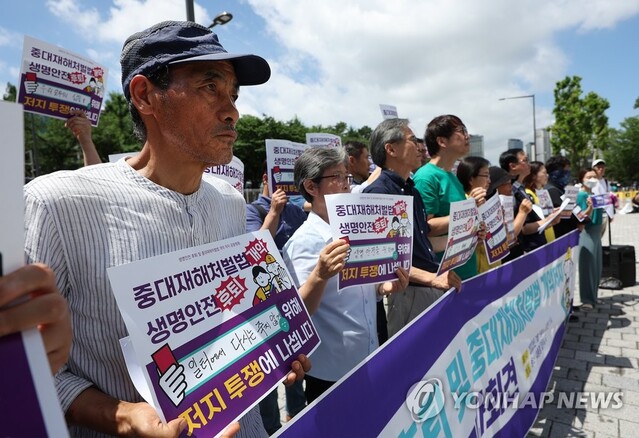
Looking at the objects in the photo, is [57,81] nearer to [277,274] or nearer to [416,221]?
[277,274]

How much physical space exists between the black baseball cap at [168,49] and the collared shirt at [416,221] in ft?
5.45

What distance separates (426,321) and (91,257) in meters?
1.40

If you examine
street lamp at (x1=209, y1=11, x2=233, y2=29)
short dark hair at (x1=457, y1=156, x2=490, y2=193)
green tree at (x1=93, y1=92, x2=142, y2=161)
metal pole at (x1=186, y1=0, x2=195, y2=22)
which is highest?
green tree at (x1=93, y1=92, x2=142, y2=161)

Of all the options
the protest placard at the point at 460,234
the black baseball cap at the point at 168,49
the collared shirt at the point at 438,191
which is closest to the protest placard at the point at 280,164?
the collared shirt at the point at 438,191

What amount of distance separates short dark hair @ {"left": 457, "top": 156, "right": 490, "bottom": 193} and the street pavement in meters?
2.06

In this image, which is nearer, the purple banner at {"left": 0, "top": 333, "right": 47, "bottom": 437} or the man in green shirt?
the purple banner at {"left": 0, "top": 333, "right": 47, "bottom": 437}

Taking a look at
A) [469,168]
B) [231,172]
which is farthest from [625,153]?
[231,172]

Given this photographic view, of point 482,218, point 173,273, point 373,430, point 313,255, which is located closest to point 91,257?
point 173,273

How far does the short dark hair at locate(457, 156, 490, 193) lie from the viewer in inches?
155

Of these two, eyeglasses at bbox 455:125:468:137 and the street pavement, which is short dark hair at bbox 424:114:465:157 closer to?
eyeglasses at bbox 455:125:468:137

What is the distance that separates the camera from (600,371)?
4.01m

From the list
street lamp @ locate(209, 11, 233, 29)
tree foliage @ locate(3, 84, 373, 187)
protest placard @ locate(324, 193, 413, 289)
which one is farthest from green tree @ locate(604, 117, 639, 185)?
protest placard @ locate(324, 193, 413, 289)

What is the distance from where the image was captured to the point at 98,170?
1.24 m

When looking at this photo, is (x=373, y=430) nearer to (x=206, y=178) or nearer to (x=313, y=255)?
(x=313, y=255)
